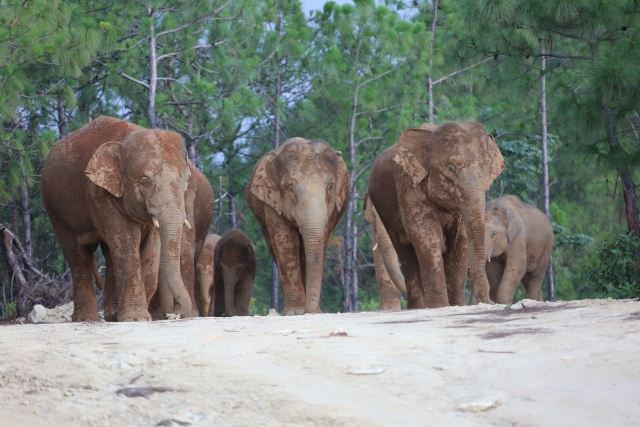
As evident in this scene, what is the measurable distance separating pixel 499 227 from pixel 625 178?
4.80 meters

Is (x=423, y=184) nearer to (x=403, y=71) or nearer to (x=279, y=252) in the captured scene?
(x=279, y=252)

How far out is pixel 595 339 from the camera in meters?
7.33

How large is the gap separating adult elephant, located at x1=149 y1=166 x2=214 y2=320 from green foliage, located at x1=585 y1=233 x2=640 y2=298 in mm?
5838

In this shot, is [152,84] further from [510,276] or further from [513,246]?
[510,276]

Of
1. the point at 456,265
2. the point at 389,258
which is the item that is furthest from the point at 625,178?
the point at 389,258

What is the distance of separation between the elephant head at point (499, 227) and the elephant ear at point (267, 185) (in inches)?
219

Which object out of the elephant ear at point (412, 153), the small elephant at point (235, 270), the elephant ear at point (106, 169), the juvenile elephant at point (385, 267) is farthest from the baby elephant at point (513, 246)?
the elephant ear at point (106, 169)

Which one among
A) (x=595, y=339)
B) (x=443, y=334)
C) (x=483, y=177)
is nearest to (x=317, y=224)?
(x=483, y=177)

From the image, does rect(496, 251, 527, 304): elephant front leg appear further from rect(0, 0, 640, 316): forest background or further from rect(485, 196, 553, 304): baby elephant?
rect(0, 0, 640, 316): forest background

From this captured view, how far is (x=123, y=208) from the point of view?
12898 millimetres

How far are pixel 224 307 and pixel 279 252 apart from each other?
5.59 m

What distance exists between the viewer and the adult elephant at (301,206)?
14.3 meters

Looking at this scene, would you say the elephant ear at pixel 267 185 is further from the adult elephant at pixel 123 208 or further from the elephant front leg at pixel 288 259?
the adult elephant at pixel 123 208

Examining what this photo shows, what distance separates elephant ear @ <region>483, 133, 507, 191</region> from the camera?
13.8 metres
